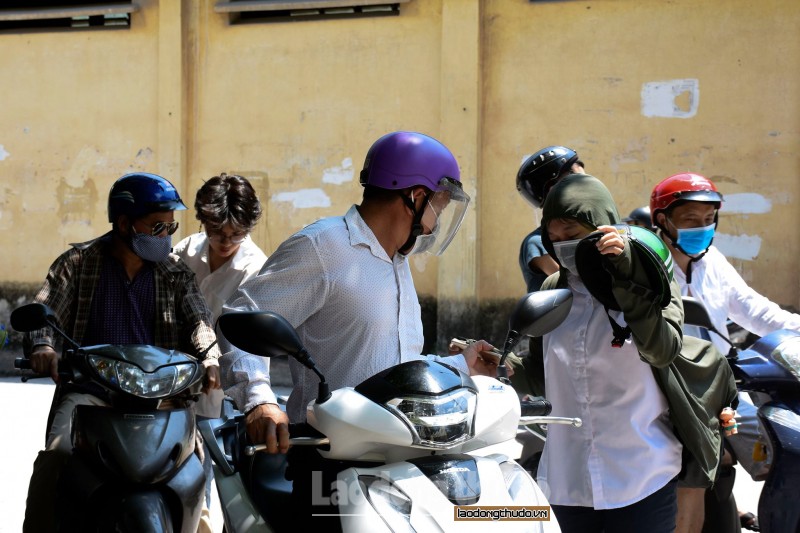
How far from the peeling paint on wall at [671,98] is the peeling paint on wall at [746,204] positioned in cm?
79

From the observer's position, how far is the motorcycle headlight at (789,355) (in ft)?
13.8

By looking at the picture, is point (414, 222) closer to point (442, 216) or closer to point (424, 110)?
point (442, 216)

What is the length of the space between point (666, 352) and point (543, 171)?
2259mm

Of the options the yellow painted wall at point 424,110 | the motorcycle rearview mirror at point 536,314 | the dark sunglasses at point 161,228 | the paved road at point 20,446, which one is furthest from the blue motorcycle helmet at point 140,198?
the yellow painted wall at point 424,110

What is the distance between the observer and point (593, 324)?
12.0ft

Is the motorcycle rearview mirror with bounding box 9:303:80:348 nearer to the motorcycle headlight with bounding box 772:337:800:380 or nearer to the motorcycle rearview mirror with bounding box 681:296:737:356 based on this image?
the motorcycle rearview mirror with bounding box 681:296:737:356

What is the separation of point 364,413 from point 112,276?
6.92 feet

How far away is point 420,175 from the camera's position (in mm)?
3062

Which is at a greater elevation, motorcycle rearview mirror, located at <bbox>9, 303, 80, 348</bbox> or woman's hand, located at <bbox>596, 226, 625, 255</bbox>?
woman's hand, located at <bbox>596, 226, 625, 255</bbox>

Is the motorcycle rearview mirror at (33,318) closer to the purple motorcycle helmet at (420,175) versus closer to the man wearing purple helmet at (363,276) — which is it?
the man wearing purple helmet at (363,276)

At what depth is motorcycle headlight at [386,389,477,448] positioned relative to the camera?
241cm

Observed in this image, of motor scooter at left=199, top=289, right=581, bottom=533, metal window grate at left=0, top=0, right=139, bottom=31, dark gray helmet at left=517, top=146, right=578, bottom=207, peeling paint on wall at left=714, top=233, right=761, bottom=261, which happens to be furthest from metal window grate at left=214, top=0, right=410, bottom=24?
motor scooter at left=199, top=289, right=581, bottom=533

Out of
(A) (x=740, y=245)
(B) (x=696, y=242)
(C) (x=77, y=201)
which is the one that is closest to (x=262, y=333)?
(B) (x=696, y=242)

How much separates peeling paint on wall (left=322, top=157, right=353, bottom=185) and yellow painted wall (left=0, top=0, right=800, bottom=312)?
0.04 feet
